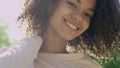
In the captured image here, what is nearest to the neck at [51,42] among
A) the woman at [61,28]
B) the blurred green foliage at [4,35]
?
the woman at [61,28]

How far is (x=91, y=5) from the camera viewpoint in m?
2.17

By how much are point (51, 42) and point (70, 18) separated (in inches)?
7.2

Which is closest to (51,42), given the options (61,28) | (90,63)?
(61,28)

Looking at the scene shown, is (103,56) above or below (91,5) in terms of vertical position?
below

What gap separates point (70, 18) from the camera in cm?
207

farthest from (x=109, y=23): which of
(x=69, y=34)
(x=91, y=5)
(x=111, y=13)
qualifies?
(x=69, y=34)

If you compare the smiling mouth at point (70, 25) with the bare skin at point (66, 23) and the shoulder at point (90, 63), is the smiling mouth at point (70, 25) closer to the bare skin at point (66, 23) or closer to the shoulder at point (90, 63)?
the bare skin at point (66, 23)

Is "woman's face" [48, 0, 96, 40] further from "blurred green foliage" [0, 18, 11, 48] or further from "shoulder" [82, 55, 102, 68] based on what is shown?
"blurred green foliage" [0, 18, 11, 48]

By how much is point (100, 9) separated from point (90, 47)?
28 cm

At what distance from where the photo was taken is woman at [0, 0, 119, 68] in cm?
203

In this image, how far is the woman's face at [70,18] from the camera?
2.06 meters

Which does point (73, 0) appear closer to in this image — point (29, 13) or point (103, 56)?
point (29, 13)

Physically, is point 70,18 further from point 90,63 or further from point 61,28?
point 90,63

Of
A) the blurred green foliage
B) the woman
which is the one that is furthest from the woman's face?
the blurred green foliage
